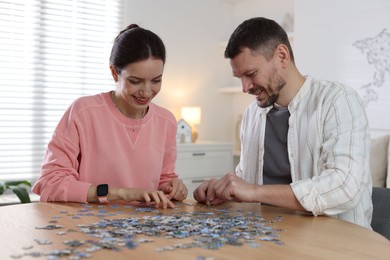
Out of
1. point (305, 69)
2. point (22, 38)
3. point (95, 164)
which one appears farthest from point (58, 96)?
point (95, 164)

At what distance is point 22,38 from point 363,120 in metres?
4.17

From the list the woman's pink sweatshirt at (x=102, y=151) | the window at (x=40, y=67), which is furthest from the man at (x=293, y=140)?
the window at (x=40, y=67)

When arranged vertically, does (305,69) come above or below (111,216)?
above

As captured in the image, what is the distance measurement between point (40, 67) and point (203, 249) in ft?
14.8

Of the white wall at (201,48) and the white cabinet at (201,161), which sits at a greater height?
the white wall at (201,48)

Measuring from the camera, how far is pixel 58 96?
5.68 meters

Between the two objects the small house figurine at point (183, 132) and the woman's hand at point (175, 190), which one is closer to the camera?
the woman's hand at point (175, 190)

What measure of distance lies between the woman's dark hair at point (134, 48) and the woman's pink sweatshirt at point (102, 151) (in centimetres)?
19

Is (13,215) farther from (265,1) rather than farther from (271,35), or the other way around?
(265,1)

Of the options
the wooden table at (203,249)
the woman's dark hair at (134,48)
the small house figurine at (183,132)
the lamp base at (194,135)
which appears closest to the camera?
the wooden table at (203,249)

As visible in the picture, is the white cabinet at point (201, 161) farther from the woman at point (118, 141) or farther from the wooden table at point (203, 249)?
the wooden table at point (203, 249)

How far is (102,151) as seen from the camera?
2377 mm

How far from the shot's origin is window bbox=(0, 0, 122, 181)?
17.6ft

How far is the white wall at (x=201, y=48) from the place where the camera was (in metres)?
6.48
